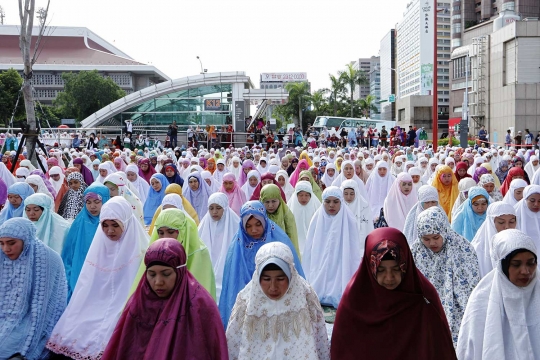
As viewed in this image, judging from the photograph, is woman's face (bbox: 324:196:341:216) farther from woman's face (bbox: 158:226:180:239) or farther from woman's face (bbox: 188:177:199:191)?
woman's face (bbox: 188:177:199:191)

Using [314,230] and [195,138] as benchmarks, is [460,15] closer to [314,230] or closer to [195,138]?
[195,138]

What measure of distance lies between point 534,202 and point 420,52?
86.1 metres

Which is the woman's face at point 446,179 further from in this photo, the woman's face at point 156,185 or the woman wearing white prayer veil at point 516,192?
the woman's face at point 156,185

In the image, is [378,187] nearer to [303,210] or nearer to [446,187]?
[446,187]

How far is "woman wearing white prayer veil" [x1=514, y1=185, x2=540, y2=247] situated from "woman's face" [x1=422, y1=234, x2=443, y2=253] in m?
2.23

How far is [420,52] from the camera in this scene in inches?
3489

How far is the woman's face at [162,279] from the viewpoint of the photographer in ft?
11.1

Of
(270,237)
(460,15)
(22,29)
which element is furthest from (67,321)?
(460,15)

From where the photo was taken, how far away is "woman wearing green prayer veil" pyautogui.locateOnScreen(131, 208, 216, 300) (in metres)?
4.75

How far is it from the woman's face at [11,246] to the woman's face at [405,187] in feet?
18.3

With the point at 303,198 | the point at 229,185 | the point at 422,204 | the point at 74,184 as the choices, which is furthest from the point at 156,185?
the point at 422,204

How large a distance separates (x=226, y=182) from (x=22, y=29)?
5.86m

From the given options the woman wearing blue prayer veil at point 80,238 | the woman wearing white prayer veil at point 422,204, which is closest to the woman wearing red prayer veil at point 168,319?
the woman wearing blue prayer veil at point 80,238

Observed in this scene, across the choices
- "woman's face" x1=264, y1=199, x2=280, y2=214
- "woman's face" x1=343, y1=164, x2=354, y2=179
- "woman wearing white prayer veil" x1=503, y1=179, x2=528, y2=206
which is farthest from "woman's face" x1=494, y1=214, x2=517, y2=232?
"woman's face" x1=343, y1=164, x2=354, y2=179
